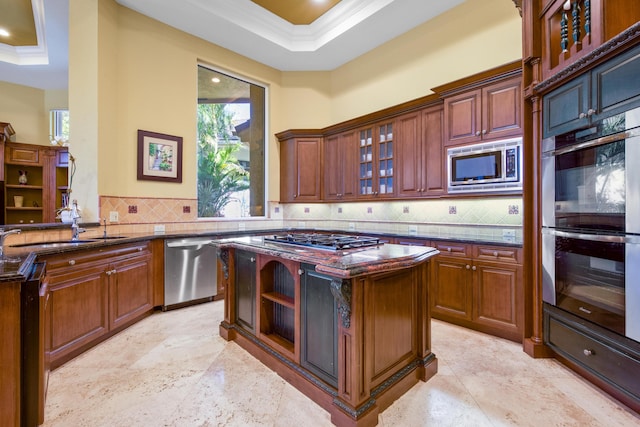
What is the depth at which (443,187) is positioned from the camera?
3.50 meters

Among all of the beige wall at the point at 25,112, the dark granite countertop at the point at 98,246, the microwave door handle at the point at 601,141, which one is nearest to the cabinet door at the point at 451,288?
the dark granite countertop at the point at 98,246

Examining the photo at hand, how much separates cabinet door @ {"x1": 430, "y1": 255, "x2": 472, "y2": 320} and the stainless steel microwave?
2.80 feet

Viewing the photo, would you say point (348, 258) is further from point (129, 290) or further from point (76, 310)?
point (129, 290)

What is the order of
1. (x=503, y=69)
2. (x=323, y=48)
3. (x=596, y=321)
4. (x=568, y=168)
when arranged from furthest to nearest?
(x=323, y=48) < (x=503, y=69) < (x=568, y=168) < (x=596, y=321)

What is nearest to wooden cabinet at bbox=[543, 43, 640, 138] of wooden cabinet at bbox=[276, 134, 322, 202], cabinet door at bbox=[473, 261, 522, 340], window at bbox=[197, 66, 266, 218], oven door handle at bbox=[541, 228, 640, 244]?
oven door handle at bbox=[541, 228, 640, 244]

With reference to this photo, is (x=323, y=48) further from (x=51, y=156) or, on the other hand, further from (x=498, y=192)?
(x=51, y=156)

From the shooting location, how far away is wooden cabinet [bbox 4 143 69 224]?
17.4 feet

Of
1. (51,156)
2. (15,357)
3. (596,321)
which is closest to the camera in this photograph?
(15,357)

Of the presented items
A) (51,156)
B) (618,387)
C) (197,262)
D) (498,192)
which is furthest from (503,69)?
(51,156)

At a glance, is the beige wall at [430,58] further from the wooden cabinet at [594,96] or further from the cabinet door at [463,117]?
the wooden cabinet at [594,96]

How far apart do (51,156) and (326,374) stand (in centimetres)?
674

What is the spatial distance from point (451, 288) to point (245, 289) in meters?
2.07

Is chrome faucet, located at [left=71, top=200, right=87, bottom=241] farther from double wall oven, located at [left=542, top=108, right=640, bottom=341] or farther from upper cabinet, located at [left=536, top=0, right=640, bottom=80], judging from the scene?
upper cabinet, located at [left=536, top=0, right=640, bottom=80]

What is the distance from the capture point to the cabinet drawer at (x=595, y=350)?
166 centimetres
